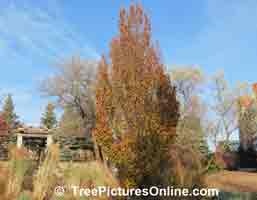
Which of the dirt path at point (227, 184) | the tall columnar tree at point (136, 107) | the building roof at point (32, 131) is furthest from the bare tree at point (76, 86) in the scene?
the tall columnar tree at point (136, 107)

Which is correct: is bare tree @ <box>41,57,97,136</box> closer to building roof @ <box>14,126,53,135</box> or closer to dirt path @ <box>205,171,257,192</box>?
building roof @ <box>14,126,53,135</box>

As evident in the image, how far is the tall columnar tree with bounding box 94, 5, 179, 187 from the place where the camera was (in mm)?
5773

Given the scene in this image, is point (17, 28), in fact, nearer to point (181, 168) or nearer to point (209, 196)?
point (181, 168)

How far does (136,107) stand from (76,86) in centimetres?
1511

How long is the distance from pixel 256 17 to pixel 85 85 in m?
13.6

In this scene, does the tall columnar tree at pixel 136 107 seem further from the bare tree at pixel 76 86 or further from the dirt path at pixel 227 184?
the bare tree at pixel 76 86

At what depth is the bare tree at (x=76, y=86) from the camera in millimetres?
20234

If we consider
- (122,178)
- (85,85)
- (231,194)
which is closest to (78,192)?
(122,178)

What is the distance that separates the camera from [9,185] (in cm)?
420

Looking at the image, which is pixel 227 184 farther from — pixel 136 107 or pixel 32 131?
pixel 32 131

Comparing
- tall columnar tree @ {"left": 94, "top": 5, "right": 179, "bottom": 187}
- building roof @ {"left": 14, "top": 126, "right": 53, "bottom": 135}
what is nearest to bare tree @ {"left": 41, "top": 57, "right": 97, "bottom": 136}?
building roof @ {"left": 14, "top": 126, "right": 53, "bottom": 135}

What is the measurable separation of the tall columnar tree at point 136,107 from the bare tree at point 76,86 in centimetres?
1383

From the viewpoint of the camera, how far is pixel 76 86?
20438 millimetres

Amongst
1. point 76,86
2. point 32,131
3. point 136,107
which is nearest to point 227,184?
point 136,107
